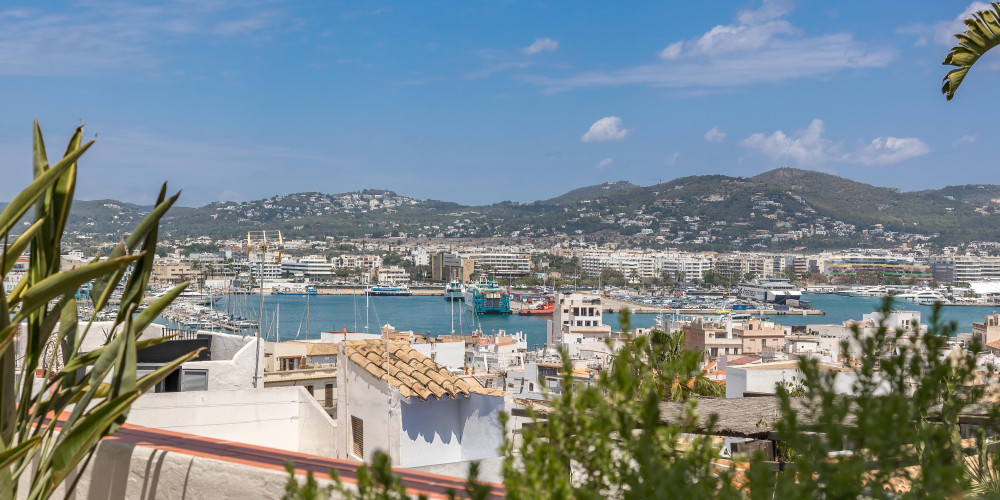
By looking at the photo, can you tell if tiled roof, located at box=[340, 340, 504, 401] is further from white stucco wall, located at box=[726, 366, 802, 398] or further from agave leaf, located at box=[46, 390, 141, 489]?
white stucco wall, located at box=[726, 366, 802, 398]

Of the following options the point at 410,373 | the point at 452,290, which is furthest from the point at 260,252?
the point at 452,290

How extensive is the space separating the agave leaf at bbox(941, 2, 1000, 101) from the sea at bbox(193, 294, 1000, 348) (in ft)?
A: 172

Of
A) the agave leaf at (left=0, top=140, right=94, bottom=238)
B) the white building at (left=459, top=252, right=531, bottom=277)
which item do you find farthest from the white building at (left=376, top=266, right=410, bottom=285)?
the agave leaf at (left=0, top=140, right=94, bottom=238)

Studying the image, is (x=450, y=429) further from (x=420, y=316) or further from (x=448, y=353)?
(x=420, y=316)

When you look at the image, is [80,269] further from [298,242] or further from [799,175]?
[799,175]

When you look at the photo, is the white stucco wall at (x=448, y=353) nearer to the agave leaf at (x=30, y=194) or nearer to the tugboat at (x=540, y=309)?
the agave leaf at (x=30, y=194)

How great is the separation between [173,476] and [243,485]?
0.24 m

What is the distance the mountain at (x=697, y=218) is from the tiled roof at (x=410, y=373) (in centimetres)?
14164

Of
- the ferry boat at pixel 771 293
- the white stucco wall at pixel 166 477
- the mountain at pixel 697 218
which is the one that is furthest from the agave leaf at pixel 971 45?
the mountain at pixel 697 218

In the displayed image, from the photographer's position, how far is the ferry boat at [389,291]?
101 m

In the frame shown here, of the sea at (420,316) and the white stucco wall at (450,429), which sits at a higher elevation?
the white stucco wall at (450,429)

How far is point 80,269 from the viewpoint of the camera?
142 centimetres

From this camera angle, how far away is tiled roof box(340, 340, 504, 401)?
471 cm

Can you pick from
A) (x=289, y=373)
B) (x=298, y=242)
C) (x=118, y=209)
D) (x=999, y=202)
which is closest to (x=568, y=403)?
(x=289, y=373)
